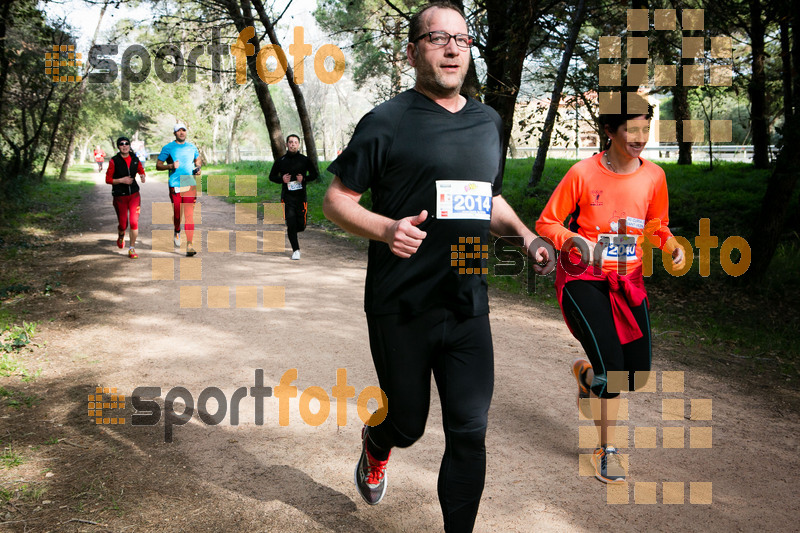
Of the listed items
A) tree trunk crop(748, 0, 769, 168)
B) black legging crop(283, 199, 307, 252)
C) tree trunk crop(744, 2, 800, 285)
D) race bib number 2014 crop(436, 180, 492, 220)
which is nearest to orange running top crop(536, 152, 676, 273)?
race bib number 2014 crop(436, 180, 492, 220)

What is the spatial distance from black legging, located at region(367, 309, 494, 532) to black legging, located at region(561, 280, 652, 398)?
115 centimetres

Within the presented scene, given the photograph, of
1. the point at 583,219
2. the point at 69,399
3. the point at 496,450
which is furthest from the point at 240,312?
the point at 583,219

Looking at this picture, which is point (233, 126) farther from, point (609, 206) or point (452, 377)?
point (452, 377)

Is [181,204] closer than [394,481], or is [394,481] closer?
[394,481]

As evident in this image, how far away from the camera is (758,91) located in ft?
58.7

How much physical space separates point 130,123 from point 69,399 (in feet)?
249

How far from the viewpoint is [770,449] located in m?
4.57

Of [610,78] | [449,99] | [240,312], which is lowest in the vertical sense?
[240,312]

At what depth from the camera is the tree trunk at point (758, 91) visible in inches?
610

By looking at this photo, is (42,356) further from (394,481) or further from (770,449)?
(770,449)

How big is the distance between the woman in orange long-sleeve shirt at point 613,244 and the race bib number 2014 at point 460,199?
110cm

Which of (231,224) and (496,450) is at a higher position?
(231,224)

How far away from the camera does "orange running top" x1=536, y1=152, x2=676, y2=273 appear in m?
3.78

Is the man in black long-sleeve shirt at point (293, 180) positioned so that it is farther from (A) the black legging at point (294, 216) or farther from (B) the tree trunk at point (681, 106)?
(B) the tree trunk at point (681, 106)
